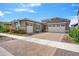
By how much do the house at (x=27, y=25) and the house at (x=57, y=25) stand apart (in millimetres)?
177

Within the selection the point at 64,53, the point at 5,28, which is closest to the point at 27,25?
the point at 5,28

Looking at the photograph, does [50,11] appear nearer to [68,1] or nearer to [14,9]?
[68,1]

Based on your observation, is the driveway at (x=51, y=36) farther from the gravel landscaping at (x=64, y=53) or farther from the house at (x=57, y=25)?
the gravel landscaping at (x=64, y=53)

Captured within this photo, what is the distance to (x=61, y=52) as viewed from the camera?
160 inches

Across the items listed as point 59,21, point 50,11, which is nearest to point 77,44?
point 59,21

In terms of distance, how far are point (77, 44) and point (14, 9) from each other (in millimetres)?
1498

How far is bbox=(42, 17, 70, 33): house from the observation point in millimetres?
4262

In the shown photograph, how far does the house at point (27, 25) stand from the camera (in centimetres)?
428

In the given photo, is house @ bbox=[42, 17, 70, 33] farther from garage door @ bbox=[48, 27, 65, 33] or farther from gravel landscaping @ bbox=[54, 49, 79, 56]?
gravel landscaping @ bbox=[54, 49, 79, 56]

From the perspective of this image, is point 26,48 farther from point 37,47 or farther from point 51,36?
point 51,36

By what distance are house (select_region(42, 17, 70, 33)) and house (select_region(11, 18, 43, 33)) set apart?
177mm

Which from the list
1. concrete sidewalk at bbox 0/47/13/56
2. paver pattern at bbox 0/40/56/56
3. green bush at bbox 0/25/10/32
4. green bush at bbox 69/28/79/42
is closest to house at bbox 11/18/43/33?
green bush at bbox 0/25/10/32

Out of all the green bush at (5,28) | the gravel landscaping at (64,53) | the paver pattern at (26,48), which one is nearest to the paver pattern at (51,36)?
the paver pattern at (26,48)

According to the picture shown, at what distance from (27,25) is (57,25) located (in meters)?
0.66
